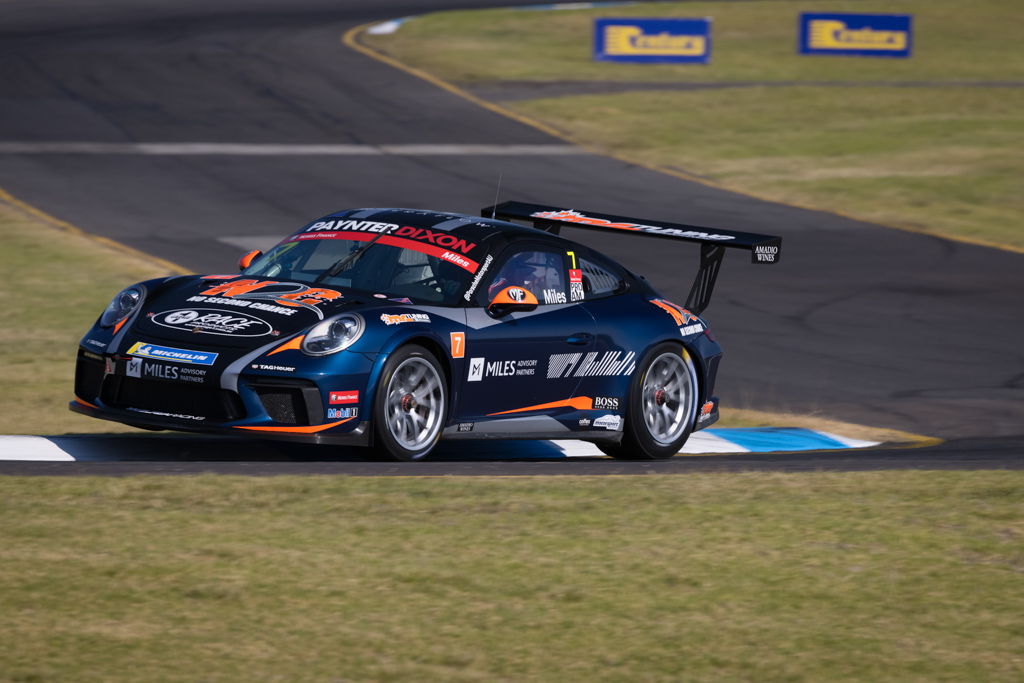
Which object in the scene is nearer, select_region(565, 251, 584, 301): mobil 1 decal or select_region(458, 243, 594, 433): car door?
select_region(458, 243, 594, 433): car door

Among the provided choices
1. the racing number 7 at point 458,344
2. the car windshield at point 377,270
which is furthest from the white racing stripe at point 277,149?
the racing number 7 at point 458,344

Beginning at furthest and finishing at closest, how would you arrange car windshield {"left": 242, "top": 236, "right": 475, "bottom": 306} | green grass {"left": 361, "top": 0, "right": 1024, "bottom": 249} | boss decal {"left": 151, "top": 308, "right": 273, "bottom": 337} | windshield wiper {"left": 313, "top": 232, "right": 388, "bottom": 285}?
green grass {"left": 361, "top": 0, "right": 1024, "bottom": 249}, windshield wiper {"left": 313, "top": 232, "right": 388, "bottom": 285}, car windshield {"left": 242, "top": 236, "right": 475, "bottom": 306}, boss decal {"left": 151, "top": 308, "right": 273, "bottom": 337}

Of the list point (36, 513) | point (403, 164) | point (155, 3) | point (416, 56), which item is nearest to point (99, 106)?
point (403, 164)

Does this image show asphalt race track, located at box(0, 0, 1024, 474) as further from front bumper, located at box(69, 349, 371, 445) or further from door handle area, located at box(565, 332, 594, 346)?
door handle area, located at box(565, 332, 594, 346)

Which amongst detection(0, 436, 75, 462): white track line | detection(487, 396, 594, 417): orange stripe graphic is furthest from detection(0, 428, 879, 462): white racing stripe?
detection(487, 396, 594, 417): orange stripe graphic

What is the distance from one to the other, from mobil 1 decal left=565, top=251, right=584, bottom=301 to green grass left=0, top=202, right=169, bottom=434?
126 inches

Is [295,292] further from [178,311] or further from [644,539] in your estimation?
[644,539]

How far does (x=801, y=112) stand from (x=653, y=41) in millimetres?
7356

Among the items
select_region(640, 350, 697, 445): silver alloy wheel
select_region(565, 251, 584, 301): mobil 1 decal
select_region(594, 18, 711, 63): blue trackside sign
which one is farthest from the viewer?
select_region(594, 18, 711, 63): blue trackside sign

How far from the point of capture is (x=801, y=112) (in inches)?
1238

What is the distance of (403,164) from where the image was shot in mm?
25625

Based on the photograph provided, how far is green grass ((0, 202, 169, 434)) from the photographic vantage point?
11.0 metres

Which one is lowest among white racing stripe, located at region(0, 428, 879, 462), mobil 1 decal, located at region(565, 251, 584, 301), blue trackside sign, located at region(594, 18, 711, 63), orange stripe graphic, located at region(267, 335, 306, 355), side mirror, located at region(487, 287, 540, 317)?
white racing stripe, located at region(0, 428, 879, 462)

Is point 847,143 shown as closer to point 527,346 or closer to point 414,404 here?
point 527,346
